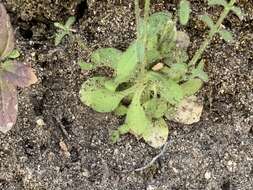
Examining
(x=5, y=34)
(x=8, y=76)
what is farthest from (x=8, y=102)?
(x=5, y=34)

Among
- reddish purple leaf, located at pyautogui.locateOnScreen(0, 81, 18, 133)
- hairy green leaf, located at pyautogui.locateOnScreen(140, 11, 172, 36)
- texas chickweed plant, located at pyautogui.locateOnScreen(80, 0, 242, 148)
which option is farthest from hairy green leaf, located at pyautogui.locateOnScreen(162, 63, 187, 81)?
reddish purple leaf, located at pyautogui.locateOnScreen(0, 81, 18, 133)

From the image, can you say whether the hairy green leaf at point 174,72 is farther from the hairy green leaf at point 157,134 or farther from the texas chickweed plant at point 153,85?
the hairy green leaf at point 157,134

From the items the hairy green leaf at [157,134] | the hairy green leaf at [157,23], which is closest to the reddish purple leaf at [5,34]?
the hairy green leaf at [157,23]

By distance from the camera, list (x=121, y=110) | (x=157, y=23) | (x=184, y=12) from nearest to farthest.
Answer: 1. (x=184, y=12)
2. (x=157, y=23)
3. (x=121, y=110)

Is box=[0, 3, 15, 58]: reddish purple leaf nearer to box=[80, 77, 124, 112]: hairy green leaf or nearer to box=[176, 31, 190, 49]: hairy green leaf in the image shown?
box=[80, 77, 124, 112]: hairy green leaf

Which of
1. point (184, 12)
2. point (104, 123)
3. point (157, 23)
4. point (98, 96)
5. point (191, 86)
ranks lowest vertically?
point (104, 123)

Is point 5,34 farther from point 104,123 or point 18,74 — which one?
point 104,123
